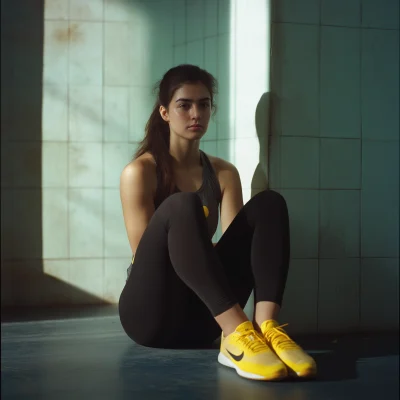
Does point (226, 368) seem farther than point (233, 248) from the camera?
No

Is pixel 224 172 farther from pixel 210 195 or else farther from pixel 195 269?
pixel 195 269

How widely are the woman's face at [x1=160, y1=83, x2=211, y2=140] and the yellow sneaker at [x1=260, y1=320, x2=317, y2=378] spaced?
52cm

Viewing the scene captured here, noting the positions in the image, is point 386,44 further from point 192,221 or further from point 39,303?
point 39,303

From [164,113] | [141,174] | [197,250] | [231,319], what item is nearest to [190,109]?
[164,113]

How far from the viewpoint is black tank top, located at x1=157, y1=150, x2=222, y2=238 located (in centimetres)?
155

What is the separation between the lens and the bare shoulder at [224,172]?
1.59 m

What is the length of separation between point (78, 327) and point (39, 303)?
13.6 inches

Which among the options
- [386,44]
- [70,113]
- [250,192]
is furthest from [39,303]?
[386,44]

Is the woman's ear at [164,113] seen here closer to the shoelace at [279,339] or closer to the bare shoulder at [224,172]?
the bare shoulder at [224,172]

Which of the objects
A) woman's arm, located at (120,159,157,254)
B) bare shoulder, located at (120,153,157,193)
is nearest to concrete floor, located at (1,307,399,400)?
woman's arm, located at (120,159,157,254)

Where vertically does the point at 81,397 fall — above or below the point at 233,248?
below

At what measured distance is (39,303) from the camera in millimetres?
1981

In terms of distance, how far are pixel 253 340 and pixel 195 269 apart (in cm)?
18

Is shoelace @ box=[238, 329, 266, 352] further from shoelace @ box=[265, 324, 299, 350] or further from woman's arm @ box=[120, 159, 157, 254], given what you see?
woman's arm @ box=[120, 159, 157, 254]
